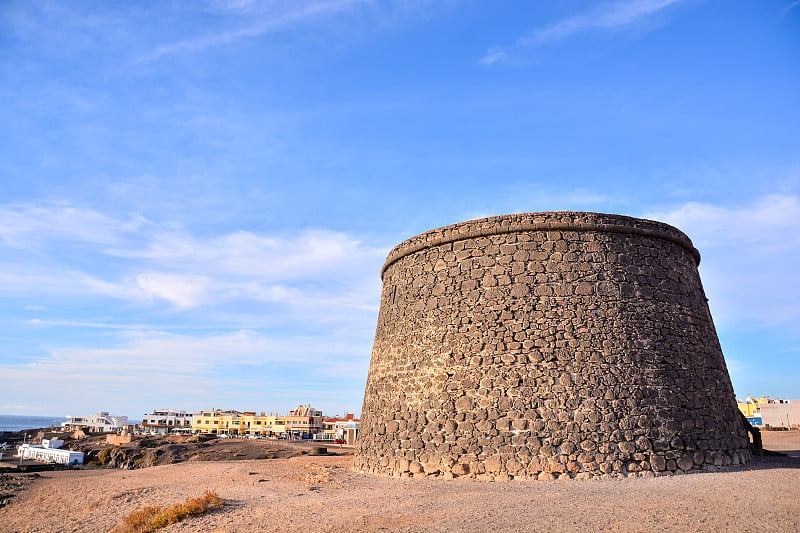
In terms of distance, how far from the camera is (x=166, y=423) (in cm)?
7631

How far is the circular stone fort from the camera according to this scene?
10023 millimetres

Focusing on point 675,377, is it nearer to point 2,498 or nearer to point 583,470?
point 583,470

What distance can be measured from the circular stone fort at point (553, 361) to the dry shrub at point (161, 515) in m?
3.91

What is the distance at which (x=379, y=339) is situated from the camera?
1371 cm

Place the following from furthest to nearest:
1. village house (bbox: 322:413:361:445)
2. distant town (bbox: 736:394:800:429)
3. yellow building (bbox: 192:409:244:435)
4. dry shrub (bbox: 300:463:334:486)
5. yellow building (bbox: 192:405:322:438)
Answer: yellow building (bbox: 192:409:244:435) < yellow building (bbox: 192:405:322:438) < distant town (bbox: 736:394:800:429) < village house (bbox: 322:413:361:445) < dry shrub (bbox: 300:463:334:486)

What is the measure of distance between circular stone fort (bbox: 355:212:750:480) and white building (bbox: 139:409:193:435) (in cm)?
5922

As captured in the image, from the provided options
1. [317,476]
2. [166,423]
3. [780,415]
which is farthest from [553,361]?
[166,423]

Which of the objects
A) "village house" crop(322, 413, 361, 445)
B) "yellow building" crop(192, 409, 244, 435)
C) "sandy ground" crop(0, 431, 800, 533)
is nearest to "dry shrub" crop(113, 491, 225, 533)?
"sandy ground" crop(0, 431, 800, 533)

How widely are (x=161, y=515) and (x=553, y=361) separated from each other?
7.29 m

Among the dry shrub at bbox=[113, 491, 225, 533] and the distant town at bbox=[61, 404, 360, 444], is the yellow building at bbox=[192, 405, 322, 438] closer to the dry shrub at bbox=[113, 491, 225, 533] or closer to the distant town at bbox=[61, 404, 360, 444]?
the distant town at bbox=[61, 404, 360, 444]

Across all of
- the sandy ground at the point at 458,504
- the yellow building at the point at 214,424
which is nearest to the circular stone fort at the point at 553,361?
the sandy ground at the point at 458,504

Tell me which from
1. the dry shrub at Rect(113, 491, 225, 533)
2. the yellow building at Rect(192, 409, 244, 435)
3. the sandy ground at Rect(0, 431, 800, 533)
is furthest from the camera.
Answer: the yellow building at Rect(192, 409, 244, 435)

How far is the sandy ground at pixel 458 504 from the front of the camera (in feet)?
21.7

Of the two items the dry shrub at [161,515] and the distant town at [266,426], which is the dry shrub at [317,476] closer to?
the dry shrub at [161,515]
